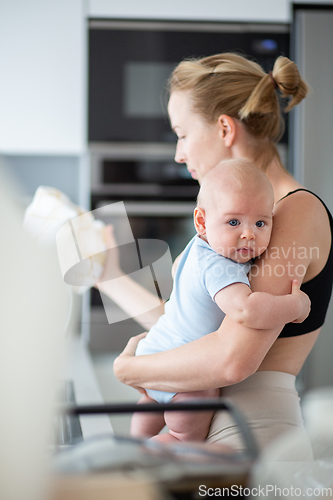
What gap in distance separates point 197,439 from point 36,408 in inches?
22.4

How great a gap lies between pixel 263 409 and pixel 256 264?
0.83 feet

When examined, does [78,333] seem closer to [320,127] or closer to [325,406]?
[320,127]

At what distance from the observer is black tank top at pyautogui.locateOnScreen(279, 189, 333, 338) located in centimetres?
83

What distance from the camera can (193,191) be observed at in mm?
2453

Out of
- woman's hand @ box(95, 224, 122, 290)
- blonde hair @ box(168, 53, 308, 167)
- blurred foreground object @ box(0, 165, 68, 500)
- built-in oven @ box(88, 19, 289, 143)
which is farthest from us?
built-in oven @ box(88, 19, 289, 143)

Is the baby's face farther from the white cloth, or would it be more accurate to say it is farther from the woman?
the white cloth

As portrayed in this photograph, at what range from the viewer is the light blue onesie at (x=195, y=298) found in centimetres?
78

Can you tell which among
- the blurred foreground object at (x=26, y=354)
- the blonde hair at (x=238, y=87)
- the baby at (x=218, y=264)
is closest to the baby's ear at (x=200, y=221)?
the baby at (x=218, y=264)

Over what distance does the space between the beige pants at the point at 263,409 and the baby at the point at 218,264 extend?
0.04 meters

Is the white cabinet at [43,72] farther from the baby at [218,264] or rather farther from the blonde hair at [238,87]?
the baby at [218,264]

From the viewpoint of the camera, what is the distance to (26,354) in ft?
1.01

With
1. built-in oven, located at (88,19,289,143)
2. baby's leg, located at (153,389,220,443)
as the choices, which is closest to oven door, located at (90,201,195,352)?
built-in oven, located at (88,19,289,143)

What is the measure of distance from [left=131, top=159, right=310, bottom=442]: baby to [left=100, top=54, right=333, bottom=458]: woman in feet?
0.10

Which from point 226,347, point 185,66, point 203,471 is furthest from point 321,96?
point 203,471
